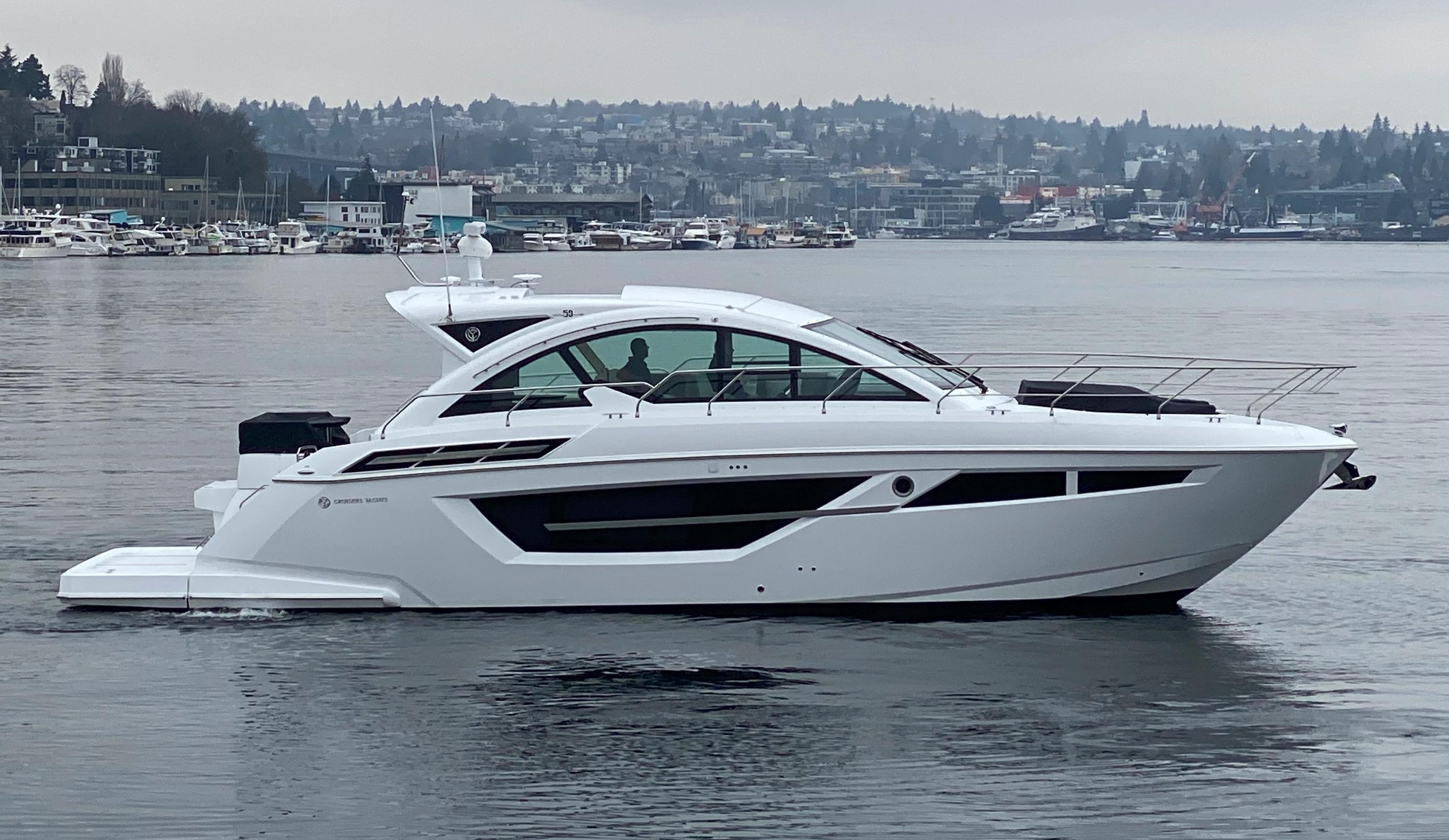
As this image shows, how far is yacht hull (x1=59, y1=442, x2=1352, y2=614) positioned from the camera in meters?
11.6

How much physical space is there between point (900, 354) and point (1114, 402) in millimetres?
1456

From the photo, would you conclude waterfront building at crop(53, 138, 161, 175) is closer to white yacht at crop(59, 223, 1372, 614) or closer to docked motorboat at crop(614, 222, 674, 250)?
docked motorboat at crop(614, 222, 674, 250)

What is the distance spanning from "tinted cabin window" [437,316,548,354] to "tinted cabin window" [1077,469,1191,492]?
393 centimetres

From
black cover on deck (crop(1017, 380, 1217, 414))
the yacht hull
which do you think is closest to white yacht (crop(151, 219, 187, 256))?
the yacht hull

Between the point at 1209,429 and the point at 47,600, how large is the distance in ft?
26.9

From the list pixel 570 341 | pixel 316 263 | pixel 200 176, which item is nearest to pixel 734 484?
pixel 570 341

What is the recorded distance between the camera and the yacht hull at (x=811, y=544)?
11570 mm

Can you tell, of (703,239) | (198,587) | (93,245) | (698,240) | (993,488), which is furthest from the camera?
(703,239)

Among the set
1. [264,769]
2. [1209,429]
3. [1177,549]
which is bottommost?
[264,769]

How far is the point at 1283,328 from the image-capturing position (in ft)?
161

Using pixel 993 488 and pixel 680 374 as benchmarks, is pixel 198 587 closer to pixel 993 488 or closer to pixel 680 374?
pixel 680 374

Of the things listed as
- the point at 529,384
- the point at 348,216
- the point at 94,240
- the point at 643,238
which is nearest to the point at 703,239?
the point at 643,238

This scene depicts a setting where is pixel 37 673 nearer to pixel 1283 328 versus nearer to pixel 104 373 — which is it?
pixel 104 373

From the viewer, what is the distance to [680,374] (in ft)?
38.8
